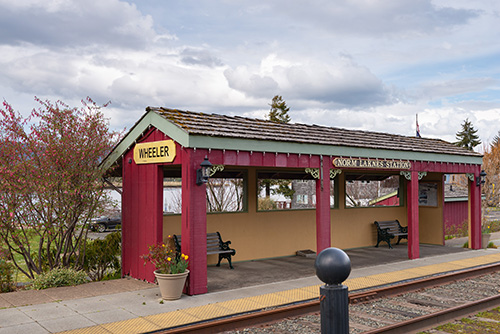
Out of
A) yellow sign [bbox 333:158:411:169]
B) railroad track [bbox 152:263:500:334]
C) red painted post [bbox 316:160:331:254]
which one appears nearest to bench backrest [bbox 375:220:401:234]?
yellow sign [bbox 333:158:411:169]

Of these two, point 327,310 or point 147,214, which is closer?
point 327,310

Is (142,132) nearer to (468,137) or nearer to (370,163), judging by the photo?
A: (370,163)

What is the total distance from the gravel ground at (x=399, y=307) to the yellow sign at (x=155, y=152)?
158 inches

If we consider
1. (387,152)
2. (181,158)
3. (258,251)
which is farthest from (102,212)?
(387,152)

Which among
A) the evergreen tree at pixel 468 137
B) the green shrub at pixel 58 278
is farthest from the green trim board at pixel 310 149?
the evergreen tree at pixel 468 137

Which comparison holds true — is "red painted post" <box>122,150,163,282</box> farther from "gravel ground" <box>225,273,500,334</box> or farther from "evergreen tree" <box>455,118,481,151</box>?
"evergreen tree" <box>455,118,481,151</box>

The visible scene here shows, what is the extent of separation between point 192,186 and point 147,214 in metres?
1.85

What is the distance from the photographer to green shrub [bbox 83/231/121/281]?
10.9 metres

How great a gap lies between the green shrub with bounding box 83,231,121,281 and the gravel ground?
5702 mm

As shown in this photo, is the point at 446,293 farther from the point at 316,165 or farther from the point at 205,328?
the point at 205,328

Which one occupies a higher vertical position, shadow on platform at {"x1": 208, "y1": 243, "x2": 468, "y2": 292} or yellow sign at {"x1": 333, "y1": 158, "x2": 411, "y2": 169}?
yellow sign at {"x1": 333, "y1": 158, "x2": 411, "y2": 169}

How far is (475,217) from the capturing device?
48.9 ft

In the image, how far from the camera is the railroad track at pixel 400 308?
6453mm

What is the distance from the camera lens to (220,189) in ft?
47.8
